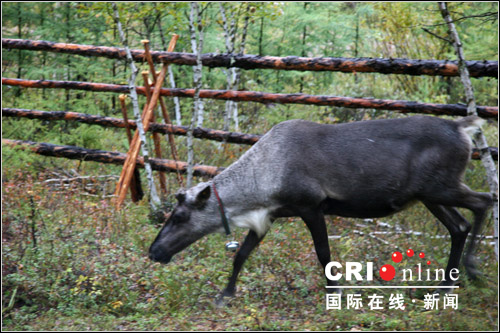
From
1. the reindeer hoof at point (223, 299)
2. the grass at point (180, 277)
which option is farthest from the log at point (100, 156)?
the reindeer hoof at point (223, 299)

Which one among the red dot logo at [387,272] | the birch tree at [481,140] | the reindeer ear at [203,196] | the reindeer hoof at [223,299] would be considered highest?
the birch tree at [481,140]

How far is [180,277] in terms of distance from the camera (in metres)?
6.29

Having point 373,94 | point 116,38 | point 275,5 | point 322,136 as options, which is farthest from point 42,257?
point 373,94

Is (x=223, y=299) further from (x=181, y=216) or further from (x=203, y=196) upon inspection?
(x=203, y=196)

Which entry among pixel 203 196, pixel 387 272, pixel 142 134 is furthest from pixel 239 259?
pixel 142 134

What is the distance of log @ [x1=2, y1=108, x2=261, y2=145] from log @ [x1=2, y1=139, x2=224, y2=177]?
18.9 inches

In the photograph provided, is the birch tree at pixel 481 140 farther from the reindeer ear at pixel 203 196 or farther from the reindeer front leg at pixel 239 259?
the reindeer ear at pixel 203 196

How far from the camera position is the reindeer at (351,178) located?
229 inches

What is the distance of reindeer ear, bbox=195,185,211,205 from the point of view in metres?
6.07

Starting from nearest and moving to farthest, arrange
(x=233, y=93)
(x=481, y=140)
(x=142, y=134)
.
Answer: (x=481, y=140) < (x=142, y=134) < (x=233, y=93)

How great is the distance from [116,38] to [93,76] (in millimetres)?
1146

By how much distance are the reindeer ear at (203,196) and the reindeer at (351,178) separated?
0.01m

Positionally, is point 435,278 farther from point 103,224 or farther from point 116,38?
Answer: point 116,38

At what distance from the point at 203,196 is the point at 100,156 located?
3689mm
